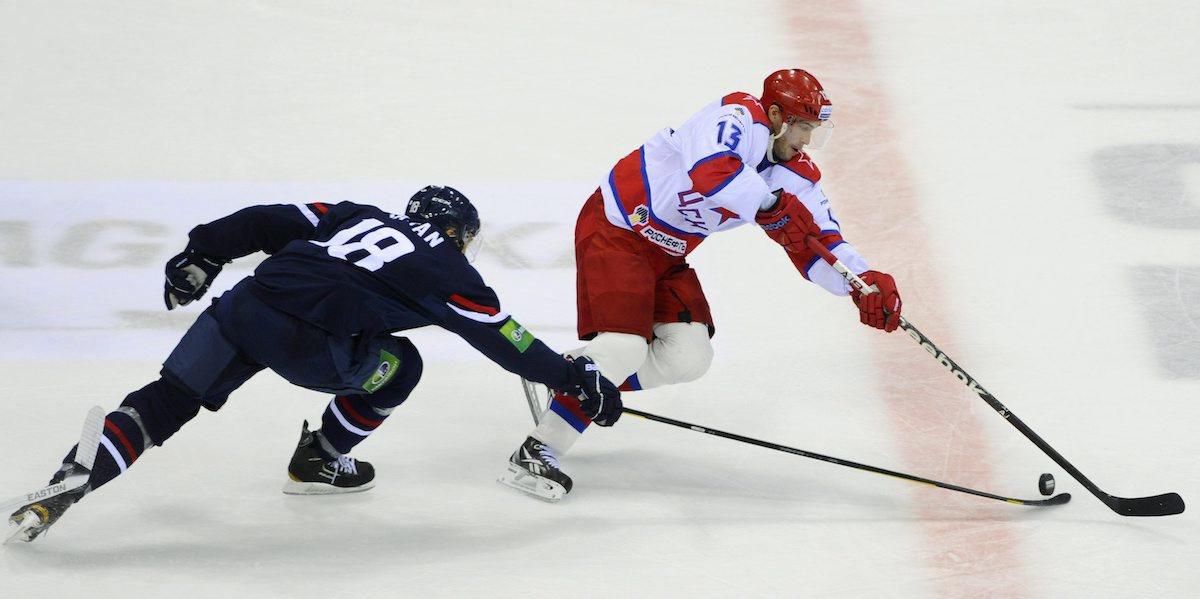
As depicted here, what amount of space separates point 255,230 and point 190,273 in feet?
0.67

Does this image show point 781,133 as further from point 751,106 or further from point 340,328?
point 340,328

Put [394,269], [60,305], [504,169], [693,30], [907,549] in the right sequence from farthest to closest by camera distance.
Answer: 1. [693,30]
2. [504,169]
3. [60,305]
4. [907,549]
5. [394,269]

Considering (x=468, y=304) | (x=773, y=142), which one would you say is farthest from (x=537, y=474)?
(x=773, y=142)

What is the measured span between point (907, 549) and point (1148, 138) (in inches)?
98.9

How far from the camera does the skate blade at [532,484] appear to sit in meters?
3.79

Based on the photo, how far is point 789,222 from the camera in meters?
3.73

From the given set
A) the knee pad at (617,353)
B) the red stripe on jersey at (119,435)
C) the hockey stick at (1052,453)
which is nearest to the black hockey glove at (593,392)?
the knee pad at (617,353)

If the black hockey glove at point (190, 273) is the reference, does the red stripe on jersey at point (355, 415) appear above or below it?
below

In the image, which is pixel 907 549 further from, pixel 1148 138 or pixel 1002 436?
pixel 1148 138

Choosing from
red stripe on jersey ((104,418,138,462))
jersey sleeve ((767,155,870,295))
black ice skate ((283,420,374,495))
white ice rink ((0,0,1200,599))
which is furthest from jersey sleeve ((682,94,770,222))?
red stripe on jersey ((104,418,138,462))

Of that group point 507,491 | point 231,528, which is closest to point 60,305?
point 231,528

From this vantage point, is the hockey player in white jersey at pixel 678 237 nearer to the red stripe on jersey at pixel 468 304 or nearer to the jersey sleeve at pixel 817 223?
the jersey sleeve at pixel 817 223

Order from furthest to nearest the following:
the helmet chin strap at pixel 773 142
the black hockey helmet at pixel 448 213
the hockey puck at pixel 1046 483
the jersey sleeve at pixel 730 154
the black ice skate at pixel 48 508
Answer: the helmet chin strap at pixel 773 142, the hockey puck at pixel 1046 483, the jersey sleeve at pixel 730 154, the black hockey helmet at pixel 448 213, the black ice skate at pixel 48 508

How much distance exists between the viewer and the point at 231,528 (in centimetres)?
365
